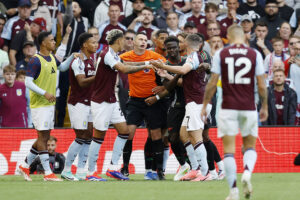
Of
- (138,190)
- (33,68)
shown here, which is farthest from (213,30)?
(138,190)

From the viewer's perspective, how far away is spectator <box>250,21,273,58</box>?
18656 mm

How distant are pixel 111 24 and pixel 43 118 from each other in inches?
265

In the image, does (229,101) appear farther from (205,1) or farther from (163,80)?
(205,1)

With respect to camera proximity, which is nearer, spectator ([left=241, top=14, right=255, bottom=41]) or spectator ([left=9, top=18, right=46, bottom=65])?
spectator ([left=9, top=18, right=46, bottom=65])

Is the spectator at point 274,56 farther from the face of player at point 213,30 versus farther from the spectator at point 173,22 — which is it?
the spectator at point 173,22

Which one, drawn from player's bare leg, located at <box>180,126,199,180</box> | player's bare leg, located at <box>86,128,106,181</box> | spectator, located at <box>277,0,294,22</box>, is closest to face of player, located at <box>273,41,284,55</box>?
spectator, located at <box>277,0,294,22</box>

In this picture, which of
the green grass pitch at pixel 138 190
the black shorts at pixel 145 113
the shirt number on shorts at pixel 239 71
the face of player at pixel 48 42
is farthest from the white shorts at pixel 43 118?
the shirt number on shorts at pixel 239 71

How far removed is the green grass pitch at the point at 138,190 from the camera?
962cm

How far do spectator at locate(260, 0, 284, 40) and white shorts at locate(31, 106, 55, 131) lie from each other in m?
8.75

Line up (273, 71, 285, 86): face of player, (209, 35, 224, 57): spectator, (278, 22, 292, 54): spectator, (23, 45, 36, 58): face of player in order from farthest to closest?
(278, 22, 292, 54): spectator → (23, 45, 36, 58): face of player → (209, 35, 224, 57): spectator → (273, 71, 285, 86): face of player

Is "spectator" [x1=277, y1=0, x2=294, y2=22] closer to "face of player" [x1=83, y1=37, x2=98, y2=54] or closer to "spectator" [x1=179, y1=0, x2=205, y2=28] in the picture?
"spectator" [x1=179, y1=0, x2=205, y2=28]

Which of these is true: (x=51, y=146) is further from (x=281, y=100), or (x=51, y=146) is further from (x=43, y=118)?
(x=281, y=100)

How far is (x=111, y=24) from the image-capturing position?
62.4ft

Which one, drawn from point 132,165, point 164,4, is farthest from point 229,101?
point 164,4
